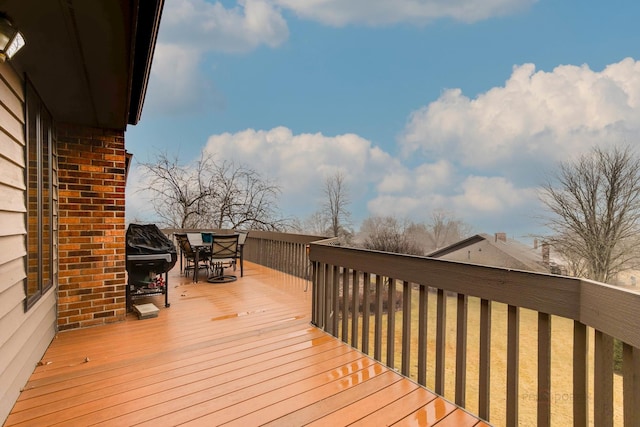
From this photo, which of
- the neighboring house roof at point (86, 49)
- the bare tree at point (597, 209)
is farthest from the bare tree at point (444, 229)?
the neighboring house roof at point (86, 49)

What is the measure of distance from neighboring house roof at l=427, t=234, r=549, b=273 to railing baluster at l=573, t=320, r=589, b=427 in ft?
24.7

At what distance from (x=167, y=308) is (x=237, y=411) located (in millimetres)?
2678

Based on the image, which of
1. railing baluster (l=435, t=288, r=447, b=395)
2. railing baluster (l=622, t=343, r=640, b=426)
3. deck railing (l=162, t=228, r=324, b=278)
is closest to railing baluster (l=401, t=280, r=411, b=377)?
railing baluster (l=435, t=288, r=447, b=395)

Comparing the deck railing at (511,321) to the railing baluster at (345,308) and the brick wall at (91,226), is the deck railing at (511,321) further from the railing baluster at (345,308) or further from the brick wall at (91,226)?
the brick wall at (91,226)

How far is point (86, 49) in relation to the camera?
1989mm

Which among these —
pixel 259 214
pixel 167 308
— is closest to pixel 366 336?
pixel 167 308

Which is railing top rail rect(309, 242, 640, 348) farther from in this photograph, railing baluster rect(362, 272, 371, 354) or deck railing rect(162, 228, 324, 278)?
deck railing rect(162, 228, 324, 278)

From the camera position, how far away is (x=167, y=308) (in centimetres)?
427

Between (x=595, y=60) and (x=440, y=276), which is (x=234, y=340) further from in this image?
(x=595, y=60)

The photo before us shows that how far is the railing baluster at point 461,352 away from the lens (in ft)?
7.05

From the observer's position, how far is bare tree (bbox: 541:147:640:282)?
10.1 meters

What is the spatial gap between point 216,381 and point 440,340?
166 centimetres

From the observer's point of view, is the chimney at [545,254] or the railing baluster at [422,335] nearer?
the railing baluster at [422,335]

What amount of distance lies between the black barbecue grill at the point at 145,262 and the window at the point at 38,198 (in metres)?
1.04
